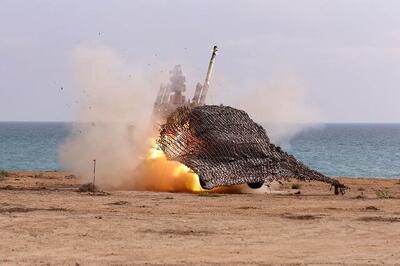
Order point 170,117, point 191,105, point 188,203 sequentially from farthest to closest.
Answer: point 191,105 < point 170,117 < point 188,203

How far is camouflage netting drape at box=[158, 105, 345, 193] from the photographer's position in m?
39.1

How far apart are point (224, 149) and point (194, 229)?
14.0 meters

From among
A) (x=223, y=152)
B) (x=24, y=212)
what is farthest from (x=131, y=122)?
(x=24, y=212)

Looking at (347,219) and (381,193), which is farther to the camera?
(381,193)

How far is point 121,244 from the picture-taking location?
2325 centimetres

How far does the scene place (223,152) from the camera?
39938 mm

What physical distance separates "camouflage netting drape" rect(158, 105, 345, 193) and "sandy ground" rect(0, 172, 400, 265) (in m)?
1.24

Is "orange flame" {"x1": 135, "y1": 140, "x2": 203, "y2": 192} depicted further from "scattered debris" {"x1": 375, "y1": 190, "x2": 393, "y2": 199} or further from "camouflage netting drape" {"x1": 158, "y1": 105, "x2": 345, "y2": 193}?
"scattered debris" {"x1": 375, "y1": 190, "x2": 393, "y2": 199}

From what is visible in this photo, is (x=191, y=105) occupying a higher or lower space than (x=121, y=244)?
higher

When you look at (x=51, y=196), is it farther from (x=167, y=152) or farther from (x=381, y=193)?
(x=381, y=193)

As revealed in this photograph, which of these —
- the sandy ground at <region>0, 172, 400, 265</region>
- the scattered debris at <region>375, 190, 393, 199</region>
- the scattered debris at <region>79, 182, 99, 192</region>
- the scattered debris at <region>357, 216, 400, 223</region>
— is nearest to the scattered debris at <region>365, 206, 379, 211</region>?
the sandy ground at <region>0, 172, 400, 265</region>

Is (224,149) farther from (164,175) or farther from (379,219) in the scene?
(379,219)

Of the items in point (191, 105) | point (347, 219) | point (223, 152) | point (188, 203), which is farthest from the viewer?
point (191, 105)

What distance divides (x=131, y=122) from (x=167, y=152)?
15.3ft
